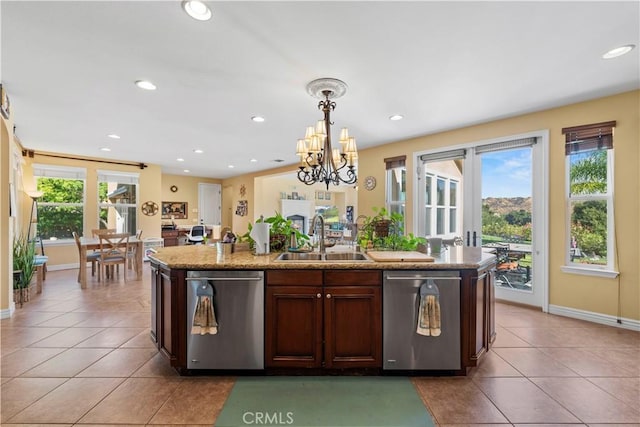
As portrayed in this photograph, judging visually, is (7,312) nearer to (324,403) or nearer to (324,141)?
(324,403)

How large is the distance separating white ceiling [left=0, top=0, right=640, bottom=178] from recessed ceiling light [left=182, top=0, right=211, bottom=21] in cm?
6

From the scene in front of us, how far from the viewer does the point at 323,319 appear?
7.42 feet

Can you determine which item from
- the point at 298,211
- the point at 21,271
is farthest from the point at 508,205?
the point at 298,211

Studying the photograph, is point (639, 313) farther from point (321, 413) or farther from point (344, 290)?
point (321, 413)

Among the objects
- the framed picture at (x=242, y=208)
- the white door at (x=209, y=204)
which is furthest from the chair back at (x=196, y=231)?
the white door at (x=209, y=204)

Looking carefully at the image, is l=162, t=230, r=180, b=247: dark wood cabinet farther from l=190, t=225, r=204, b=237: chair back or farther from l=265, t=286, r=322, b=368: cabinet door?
l=265, t=286, r=322, b=368: cabinet door

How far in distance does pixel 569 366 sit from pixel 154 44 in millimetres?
4205

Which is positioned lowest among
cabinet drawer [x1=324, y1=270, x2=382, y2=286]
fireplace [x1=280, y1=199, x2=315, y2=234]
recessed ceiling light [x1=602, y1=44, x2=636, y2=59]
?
cabinet drawer [x1=324, y1=270, x2=382, y2=286]

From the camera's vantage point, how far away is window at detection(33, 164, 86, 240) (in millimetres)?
6449

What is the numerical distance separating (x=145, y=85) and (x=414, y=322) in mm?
3383

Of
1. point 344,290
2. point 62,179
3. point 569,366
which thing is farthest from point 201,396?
point 62,179

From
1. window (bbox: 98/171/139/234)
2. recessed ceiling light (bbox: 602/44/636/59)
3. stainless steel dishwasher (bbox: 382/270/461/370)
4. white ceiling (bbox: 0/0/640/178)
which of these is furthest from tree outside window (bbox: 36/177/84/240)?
recessed ceiling light (bbox: 602/44/636/59)

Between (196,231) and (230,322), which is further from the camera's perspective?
(196,231)

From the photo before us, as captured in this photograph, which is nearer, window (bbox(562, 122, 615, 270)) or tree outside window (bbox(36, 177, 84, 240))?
window (bbox(562, 122, 615, 270))
